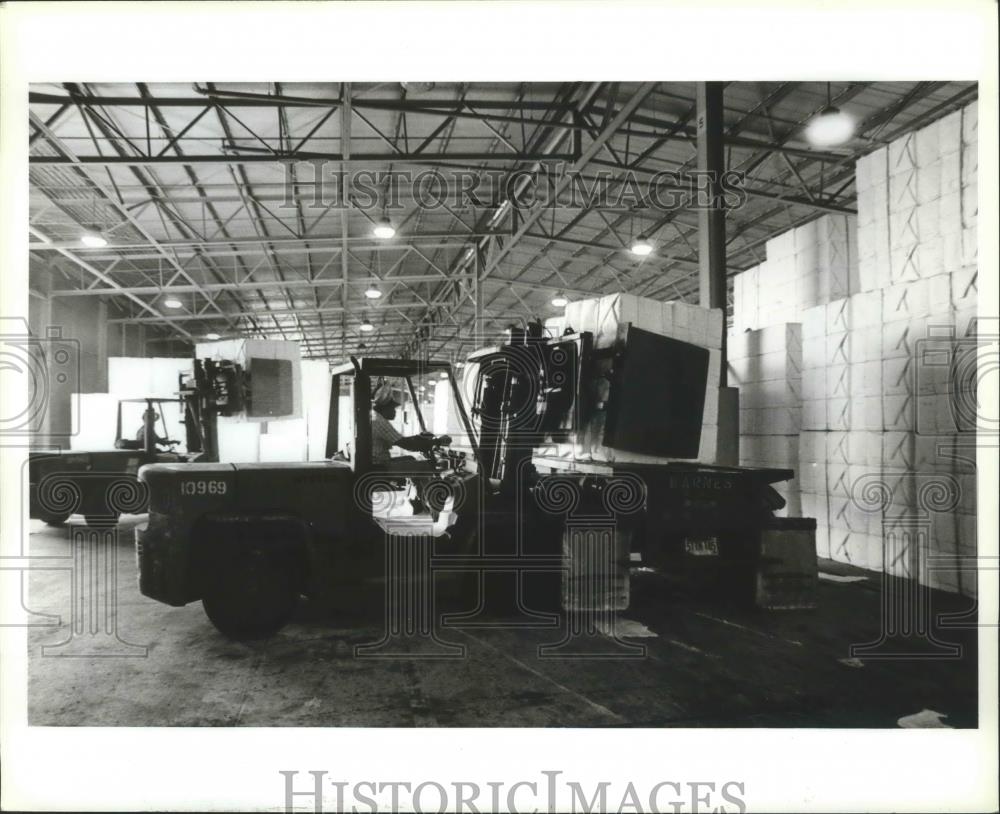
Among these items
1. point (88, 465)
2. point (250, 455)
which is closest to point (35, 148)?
point (88, 465)

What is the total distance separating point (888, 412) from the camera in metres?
6.69

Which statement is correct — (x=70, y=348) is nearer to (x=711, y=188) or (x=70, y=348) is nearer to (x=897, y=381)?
(x=711, y=188)

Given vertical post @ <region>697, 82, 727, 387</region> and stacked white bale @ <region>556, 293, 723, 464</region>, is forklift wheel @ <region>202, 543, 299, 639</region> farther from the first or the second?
vertical post @ <region>697, 82, 727, 387</region>

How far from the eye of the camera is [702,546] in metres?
5.45

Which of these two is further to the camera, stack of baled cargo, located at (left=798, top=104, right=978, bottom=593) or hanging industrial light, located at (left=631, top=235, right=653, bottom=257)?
hanging industrial light, located at (left=631, top=235, right=653, bottom=257)

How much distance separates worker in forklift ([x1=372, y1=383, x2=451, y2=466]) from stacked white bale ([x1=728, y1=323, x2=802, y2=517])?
16.0ft

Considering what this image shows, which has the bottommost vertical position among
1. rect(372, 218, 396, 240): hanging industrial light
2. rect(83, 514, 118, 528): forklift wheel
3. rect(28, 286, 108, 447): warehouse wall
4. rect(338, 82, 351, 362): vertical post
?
rect(83, 514, 118, 528): forklift wheel

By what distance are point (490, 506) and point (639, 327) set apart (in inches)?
80.8

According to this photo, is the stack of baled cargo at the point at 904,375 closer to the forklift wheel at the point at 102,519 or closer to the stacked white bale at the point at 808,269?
the stacked white bale at the point at 808,269

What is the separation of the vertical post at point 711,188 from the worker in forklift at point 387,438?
14.0 feet

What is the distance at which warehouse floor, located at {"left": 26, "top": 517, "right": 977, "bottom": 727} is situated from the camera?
11.9ft

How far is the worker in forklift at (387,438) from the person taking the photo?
4.93 meters

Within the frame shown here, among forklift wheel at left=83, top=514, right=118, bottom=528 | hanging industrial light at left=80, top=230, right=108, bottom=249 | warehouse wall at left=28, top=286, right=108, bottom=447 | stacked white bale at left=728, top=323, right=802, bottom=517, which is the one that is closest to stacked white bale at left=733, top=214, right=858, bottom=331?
stacked white bale at left=728, top=323, right=802, bottom=517

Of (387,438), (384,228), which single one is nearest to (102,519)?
(384,228)
